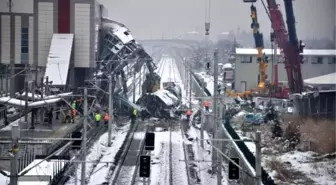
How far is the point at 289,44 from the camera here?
457 inches

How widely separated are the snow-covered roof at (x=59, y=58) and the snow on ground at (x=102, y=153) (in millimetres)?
1581

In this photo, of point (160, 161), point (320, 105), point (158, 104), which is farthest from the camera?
point (158, 104)

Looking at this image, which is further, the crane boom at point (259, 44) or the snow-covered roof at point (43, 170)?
the crane boom at point (259, 44)

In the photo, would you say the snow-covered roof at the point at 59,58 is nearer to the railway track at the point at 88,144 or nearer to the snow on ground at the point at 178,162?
the railway track at the point at 88,144

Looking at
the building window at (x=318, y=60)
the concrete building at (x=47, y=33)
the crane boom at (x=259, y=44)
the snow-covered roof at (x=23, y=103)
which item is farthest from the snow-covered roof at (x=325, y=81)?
the snow-covered roof at (x=23, y=103)

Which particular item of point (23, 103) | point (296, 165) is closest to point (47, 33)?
point (23, 103)

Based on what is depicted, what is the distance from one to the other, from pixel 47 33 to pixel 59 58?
80cm

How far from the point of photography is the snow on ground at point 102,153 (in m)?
6.31

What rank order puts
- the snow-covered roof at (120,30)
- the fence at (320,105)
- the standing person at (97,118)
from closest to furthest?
the fence at (320,105), the standing person at (97,118), the snow-covered roof at (120,30)

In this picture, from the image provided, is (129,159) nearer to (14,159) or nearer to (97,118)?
(97,118)

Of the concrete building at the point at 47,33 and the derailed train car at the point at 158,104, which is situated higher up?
the concrete building at the point at 47,33

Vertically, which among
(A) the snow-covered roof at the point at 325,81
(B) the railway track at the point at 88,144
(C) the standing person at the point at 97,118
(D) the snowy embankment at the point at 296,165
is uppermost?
(A) the snow-covered roof at the point at 325,81

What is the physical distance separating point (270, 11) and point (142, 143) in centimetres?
482

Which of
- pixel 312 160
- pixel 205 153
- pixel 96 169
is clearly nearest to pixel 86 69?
pixel 205 153
